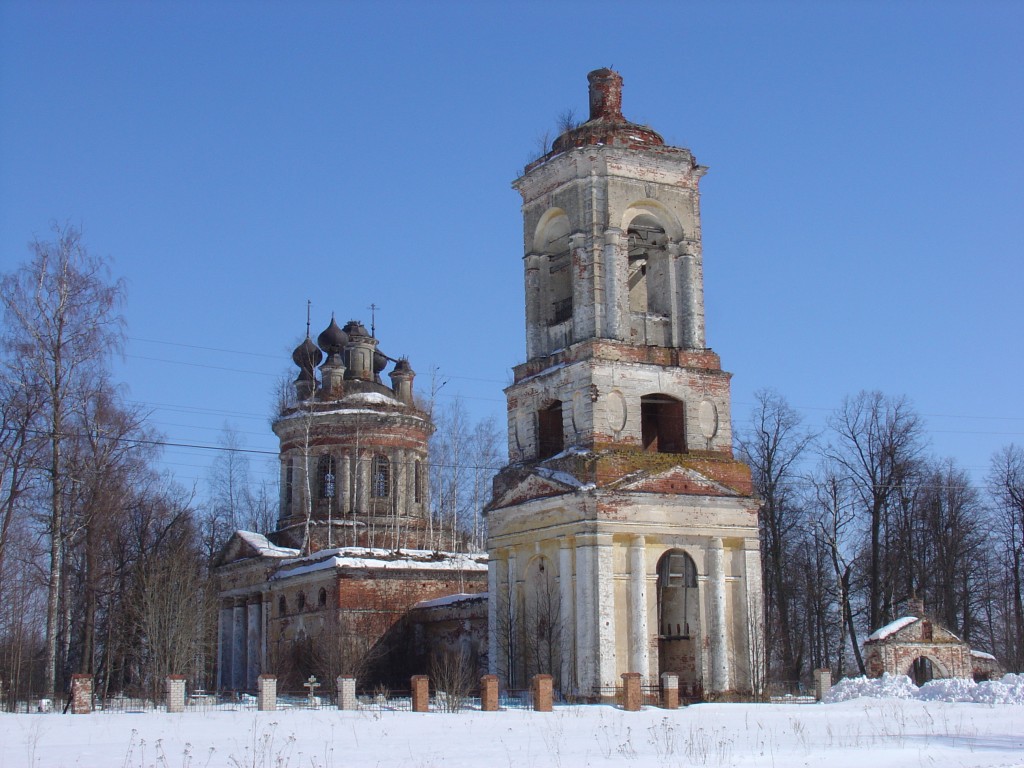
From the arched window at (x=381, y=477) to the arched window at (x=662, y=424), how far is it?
45.5 feet

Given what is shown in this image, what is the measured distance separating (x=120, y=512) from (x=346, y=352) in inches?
609

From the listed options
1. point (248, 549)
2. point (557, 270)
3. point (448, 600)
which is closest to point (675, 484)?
point (557, 270)

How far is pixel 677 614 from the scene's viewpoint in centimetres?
2689

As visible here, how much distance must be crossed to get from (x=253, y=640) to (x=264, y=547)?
8.81 feet

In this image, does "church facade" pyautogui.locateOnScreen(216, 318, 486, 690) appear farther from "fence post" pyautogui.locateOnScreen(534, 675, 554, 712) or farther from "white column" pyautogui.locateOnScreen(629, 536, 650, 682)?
"fence post" pyautogui.locateOnScreen(534, 675, 554, 712)

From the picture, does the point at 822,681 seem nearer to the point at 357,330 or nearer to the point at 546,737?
the point at 546,737

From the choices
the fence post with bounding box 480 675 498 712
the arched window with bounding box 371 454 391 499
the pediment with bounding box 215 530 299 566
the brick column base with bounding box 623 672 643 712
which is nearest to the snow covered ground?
the brick column base with bounding box 623 672 643 712

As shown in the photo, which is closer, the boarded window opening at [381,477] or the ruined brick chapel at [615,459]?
the ruined brick chapel at [615,459]

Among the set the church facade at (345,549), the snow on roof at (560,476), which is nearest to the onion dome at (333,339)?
the church facade at (345,549)

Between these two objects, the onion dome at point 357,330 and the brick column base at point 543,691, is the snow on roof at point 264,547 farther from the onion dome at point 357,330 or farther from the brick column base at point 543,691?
the brick column base at point 543,691

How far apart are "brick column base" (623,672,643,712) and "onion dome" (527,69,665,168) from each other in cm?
1114

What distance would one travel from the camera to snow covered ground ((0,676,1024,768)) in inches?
541

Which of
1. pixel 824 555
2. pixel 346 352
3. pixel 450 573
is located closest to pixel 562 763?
pixel 450 573

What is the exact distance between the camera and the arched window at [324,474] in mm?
39406
